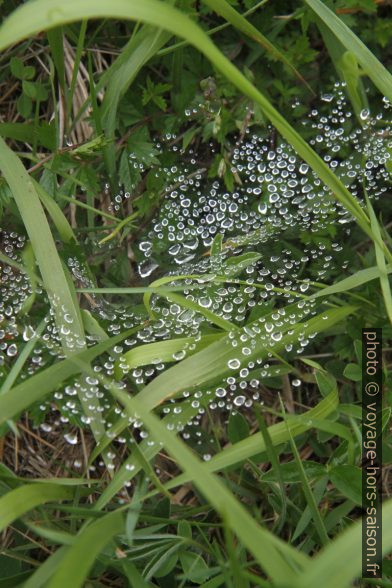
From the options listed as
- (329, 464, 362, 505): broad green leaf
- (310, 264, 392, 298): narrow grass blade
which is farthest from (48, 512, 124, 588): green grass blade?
(310, 264, 392, 298): narrow grass blade

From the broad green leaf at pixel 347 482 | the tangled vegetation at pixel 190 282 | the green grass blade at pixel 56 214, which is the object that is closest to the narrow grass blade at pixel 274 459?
the tangled vegetation at pixel 190 282

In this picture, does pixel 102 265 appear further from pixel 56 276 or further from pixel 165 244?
pixel 56 276

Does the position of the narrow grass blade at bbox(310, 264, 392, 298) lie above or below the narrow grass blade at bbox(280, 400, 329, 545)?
above

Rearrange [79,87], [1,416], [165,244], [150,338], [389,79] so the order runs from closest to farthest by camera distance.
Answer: [1,416] < [389,79] < [150,338] < [165,244] < [79,87]

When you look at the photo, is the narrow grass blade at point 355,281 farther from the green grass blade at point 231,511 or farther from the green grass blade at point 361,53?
the green grass blade at point 231,511

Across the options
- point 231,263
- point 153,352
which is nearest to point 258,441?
point 153,352

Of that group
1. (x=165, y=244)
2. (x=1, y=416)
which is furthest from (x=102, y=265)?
(x=1, y=416)

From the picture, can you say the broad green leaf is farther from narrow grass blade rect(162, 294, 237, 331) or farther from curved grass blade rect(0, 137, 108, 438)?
curved grass blade rect(0, 137, 108, 438)
